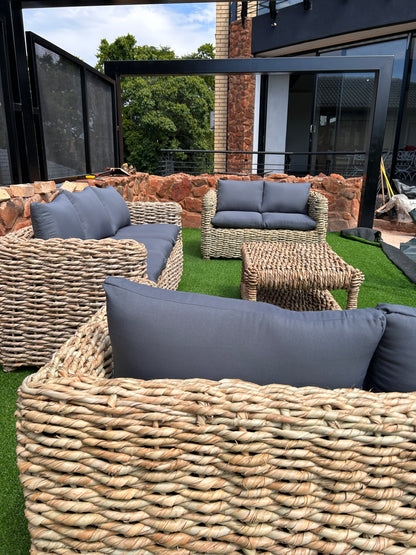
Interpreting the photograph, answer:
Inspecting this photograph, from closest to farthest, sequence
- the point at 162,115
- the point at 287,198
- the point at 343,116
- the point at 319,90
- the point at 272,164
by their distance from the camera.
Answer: the point at 287,198
the point at 272,164
the point at 343,116
the point at 319,90
the point at 162,115

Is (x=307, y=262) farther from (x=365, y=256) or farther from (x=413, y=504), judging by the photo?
(x=365, y=256)

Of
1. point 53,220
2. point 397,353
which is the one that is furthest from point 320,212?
point 397,353

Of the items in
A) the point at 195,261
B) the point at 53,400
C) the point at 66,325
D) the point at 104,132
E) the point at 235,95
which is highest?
the point at 235,95

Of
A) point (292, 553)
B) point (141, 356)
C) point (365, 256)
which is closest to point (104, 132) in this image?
point (365, 256)

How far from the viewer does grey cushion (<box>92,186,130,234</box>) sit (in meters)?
3.12

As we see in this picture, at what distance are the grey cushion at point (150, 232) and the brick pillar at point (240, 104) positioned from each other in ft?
19.2

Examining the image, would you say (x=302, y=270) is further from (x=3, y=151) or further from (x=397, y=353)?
(x=3, y=151)

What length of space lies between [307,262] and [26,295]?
1.75m

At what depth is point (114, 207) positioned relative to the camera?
128 inches

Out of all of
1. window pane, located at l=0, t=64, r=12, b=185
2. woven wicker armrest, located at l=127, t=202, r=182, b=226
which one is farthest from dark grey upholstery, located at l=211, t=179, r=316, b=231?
window pane, located at l=0, t=64, r=12, b=185

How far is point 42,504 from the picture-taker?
2.58 ft

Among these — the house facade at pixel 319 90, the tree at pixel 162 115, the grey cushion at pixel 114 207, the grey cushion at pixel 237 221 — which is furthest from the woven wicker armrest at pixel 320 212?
the tree at pixel 162 115

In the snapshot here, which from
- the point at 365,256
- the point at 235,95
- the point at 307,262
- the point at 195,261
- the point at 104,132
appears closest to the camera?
the point at 307,262

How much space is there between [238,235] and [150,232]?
146 cm
